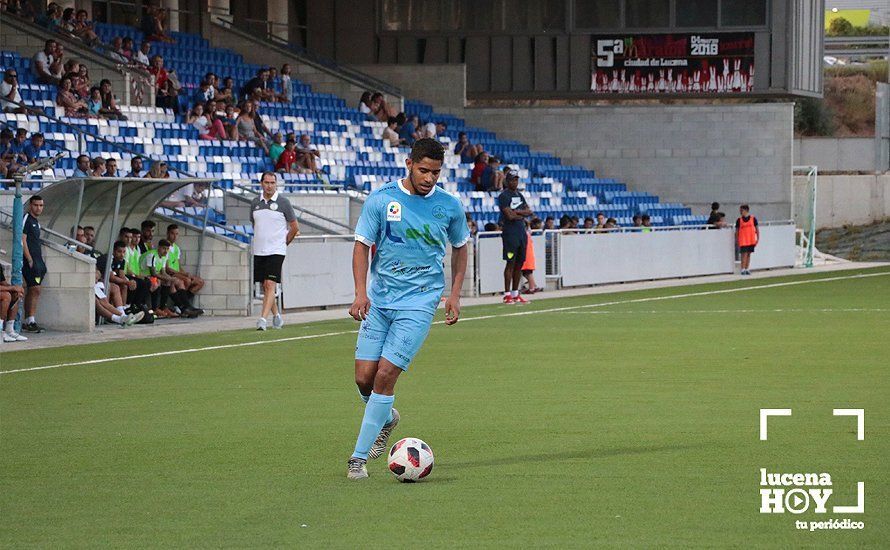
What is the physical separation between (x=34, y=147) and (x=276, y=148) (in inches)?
320

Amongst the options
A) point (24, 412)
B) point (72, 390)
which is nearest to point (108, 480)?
point (24, 412)

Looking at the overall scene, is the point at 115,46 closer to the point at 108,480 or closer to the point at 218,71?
the point at 218,71

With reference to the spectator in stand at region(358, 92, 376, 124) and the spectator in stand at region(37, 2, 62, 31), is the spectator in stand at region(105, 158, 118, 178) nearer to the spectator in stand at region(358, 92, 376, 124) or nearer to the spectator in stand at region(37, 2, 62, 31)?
the spectator in stand at region(37, 2, 62, 31)

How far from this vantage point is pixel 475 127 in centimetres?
4406

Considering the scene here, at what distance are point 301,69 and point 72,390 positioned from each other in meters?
28.3

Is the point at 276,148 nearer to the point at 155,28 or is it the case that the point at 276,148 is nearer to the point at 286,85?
the point at 286,85

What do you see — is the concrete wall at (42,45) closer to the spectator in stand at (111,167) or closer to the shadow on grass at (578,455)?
the spectator in stand at (111,167)

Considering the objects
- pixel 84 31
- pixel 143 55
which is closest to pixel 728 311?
pixel 143 55

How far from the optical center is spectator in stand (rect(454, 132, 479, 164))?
39.8m

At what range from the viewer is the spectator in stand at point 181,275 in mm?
22141

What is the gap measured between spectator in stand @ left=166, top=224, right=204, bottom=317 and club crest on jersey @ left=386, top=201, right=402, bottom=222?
1348 cm

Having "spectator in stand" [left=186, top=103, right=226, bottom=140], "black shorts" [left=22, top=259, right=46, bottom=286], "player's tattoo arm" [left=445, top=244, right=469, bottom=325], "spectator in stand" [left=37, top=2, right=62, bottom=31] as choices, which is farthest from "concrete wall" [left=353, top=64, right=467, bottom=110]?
"player's tattoo arm" [left=445, top=244, right=469, bottom=325]

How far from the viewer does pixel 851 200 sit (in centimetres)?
5472

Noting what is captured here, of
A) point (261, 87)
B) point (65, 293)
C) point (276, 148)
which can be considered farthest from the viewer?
point (261, 87)
